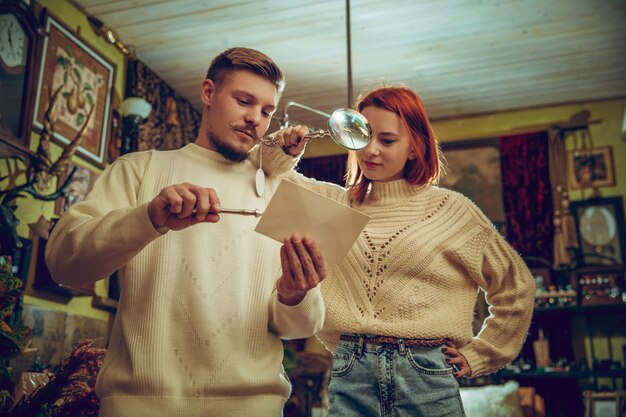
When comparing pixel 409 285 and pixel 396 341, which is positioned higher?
pixel 409 285

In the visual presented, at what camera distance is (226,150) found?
64.4 inches

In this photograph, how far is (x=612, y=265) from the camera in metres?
5.00

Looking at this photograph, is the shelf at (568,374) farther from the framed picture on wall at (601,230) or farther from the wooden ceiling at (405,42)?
the wooden ceiling at (405,42)

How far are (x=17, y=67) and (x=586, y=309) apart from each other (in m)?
4.34

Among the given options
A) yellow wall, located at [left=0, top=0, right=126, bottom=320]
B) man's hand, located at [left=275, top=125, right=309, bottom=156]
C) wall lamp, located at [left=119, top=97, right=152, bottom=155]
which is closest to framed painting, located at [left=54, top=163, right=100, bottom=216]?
yellow wall, located at [left=0, top=0, right=126, bottom=320]

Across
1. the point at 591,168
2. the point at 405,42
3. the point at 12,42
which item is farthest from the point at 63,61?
the point at 591,168

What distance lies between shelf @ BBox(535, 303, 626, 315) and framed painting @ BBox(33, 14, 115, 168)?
3.57 m

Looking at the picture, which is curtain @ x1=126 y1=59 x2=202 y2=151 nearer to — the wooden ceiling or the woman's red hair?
the wooden ceiling

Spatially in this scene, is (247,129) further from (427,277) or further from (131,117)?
(131,117)

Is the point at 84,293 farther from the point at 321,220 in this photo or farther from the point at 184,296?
the point at 321,220

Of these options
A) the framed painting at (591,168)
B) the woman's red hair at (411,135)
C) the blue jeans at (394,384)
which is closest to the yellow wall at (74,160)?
the woman's red hair at (411,135)

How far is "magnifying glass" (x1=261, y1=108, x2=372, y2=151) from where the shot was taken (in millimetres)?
1813

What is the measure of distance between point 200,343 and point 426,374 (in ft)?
2.19

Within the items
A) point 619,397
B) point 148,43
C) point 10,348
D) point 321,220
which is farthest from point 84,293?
point 619,397
